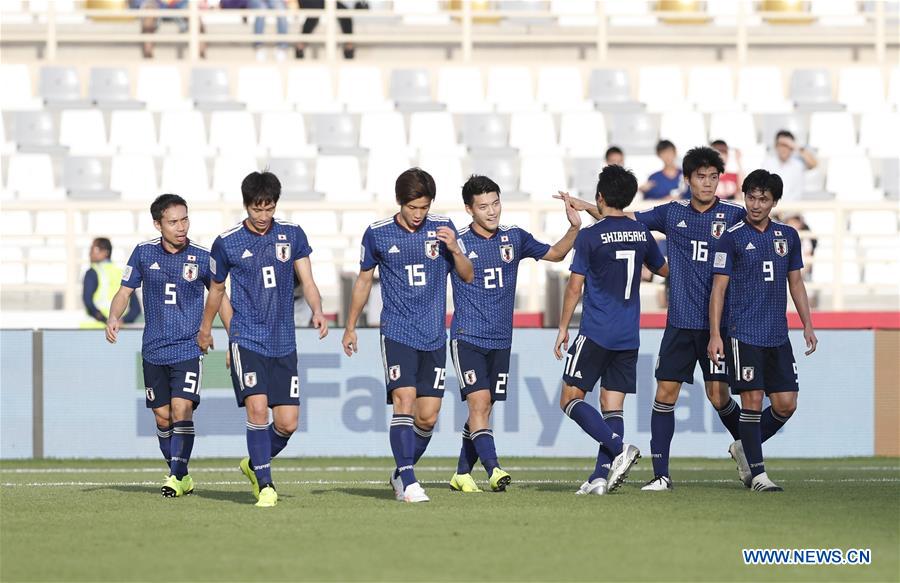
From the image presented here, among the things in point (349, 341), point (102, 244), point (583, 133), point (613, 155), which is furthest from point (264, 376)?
point (583, 133)

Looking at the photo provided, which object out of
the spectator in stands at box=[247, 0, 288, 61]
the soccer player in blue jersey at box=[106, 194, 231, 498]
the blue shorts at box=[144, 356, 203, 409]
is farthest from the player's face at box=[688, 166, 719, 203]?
the spectator in stands at box=[247, 0, 288, 61]

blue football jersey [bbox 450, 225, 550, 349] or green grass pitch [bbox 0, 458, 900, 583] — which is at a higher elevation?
blue football jersey [bbox 450, 225, 550, 349]

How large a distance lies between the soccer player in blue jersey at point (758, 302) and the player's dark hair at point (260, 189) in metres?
2.90

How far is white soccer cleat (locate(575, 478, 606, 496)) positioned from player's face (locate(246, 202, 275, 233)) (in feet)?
8.71

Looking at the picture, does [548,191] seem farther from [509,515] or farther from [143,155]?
[509,515]

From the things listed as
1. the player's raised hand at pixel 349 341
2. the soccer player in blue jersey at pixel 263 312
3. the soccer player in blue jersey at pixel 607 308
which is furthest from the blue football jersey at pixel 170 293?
the soccer player in blue jersey at pixel 607 308

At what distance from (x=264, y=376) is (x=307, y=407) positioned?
539 centimetres

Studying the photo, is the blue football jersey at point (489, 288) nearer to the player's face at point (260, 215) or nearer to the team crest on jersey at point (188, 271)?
the player's face at point (260, 215)

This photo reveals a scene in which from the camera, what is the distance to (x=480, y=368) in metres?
10.5

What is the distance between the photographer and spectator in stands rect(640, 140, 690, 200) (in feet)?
58.7

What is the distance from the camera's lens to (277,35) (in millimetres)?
24297

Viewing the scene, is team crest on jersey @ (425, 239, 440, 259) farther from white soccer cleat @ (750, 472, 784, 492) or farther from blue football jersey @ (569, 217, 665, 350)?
white soccer cleat @ (750, 472, 784, 492)

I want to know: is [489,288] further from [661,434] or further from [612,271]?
[661,434]

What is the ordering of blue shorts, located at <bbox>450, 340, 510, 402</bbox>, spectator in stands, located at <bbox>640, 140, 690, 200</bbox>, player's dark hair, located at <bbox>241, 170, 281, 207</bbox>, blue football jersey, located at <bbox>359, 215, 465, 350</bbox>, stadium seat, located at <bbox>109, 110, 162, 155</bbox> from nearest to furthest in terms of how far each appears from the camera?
player's dark hair, located at <bbox>241, 170, 281, 207</bbox>
blue football jersey, located at <bbox>359, 215, 465, 350</bbox>
blue shorts, located at <bbox>450, 340, 510, 402</bbox>
spectator in stands, located at <bbox>640, 140, 690, 200</bbox>
stadium seat, located at <bbox>109, 110, 162, 155</bbox>
